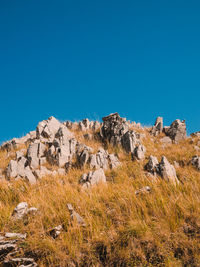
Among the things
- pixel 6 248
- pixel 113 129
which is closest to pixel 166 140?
pixel 113 129

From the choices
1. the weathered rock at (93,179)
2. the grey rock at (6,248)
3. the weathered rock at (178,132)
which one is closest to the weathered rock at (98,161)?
the weathered rock at (93,179)

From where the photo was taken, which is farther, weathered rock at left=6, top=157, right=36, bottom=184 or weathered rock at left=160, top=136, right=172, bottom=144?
weathered rock at left=160, top=136, right=172, bottom=144

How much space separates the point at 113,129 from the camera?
1359 cm

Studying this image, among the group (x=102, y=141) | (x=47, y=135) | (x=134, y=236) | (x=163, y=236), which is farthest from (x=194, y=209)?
(x=47, y=135)

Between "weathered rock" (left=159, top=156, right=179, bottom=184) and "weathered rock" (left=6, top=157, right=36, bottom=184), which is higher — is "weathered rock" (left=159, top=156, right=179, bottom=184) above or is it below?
below

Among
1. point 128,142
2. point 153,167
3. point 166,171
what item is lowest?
point 166,171

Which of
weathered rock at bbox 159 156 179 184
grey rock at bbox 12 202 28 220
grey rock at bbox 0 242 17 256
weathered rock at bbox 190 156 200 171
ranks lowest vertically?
grey rock at bbox 0 242 17 256

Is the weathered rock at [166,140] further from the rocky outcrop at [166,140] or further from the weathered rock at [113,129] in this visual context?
the weathered rock at [113,129]

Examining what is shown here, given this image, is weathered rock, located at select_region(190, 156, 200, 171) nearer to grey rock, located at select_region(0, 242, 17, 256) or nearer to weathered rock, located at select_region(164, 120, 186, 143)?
weathered rock, located at select_region(164, 120, 186, 143)

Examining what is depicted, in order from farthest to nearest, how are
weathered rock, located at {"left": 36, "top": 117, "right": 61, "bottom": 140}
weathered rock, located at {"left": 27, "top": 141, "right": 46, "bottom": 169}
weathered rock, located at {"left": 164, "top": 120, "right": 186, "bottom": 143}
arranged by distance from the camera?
1. weathered rock, located at {"left": 164, "top": 120, "right": 186, "bottom": 143}
2. weathered rock, located at {"left": 36, "top": 117, "right": 61, "bottom": 140}
3. weathered rock, located at {"left": 27, "top": 141, "right": 46, "bottom": 169}

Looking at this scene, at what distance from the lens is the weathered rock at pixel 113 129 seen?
12.9 meters

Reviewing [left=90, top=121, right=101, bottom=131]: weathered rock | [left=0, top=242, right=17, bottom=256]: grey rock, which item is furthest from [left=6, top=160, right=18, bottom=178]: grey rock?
[left=90, top=121, right=101, bottom=131]: weathered rock

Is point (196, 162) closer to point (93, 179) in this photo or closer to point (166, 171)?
point (166, 171)

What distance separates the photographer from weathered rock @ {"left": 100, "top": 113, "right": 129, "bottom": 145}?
42.3 feet
